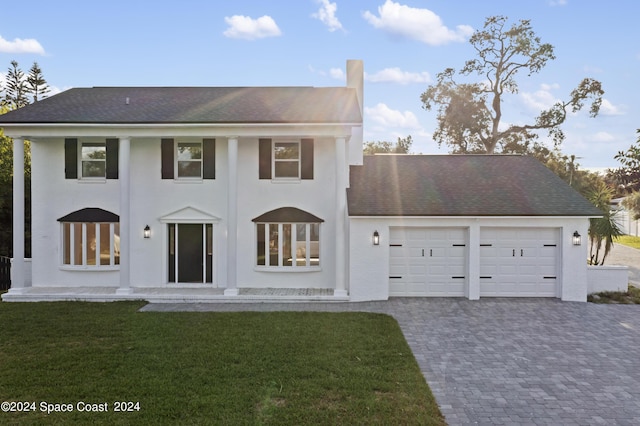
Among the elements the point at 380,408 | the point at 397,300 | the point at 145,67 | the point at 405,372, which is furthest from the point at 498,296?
the point at 145,67

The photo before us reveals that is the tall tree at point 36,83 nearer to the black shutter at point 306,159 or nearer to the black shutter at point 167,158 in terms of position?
the black shutter at point 167,158

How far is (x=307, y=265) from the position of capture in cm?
1441

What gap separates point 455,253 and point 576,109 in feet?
75.6

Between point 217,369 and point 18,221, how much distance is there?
10.6m

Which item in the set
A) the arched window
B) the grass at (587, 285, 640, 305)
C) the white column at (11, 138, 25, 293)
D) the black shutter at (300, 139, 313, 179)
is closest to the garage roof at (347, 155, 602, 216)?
the black shutter at (300, 139, 313, 179)

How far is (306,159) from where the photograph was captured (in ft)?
47.3

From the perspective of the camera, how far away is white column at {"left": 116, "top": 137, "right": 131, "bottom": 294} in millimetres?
13617

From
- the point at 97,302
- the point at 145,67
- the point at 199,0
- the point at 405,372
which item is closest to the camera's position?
the point at 405,372

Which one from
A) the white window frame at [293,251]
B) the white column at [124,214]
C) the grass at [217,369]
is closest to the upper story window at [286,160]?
the white window frame at [293,251]

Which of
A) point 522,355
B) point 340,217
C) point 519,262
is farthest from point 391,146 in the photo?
point 522,355

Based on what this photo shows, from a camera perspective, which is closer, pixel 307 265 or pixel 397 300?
pixel 397 300

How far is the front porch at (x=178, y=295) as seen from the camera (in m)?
13.0

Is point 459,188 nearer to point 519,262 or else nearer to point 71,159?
point 519,262

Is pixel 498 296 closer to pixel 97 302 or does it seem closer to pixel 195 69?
pixel 97 302
